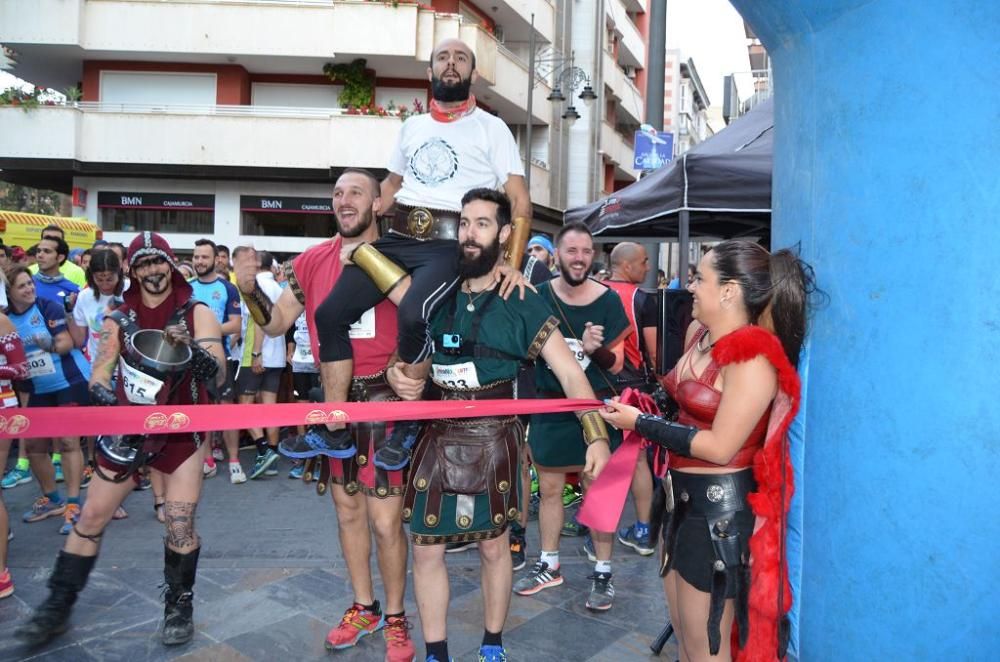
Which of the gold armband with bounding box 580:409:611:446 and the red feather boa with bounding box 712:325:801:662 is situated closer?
the red feather boa with bounding box 712:325:801:662

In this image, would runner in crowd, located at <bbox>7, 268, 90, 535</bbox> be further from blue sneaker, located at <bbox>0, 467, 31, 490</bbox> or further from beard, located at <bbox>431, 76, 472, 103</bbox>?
beard, located at <bbox>431, 76, 472, 103</bbox>

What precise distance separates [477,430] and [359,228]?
1255 mm

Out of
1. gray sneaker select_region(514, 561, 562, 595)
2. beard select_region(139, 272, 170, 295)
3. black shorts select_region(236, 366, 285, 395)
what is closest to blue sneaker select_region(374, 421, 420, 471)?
beard select_region(139, 272, 170, 295)

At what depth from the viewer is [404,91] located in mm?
20672

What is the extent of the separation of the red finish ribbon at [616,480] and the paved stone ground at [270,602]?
3.80 ft

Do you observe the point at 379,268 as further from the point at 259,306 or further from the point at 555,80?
the point at 555,80

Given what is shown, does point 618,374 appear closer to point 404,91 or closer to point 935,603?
point 935,603

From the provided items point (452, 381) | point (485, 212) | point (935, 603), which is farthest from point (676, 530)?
point (485, 212)

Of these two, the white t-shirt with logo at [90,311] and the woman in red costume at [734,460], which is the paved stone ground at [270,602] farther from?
the white t-shirt with logo at [90,311]

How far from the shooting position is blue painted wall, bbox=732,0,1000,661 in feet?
8.27

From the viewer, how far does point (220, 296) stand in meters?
7.50

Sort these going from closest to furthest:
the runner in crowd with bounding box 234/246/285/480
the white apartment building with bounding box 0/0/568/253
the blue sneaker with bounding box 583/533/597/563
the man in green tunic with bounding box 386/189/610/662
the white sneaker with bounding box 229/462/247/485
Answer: the man in green tunic with bounding box 386/189/610/662 → the blue sneaker with bounding box 583/533/597/563 → the white sneaker with bounding box 229/462/247/485 → the runner in crowd with bounding box 234/246/285/480 → the white apartment building with bounding box 0/0/568/253

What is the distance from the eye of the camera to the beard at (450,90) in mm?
3898

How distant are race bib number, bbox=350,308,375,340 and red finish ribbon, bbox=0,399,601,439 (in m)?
0.52
